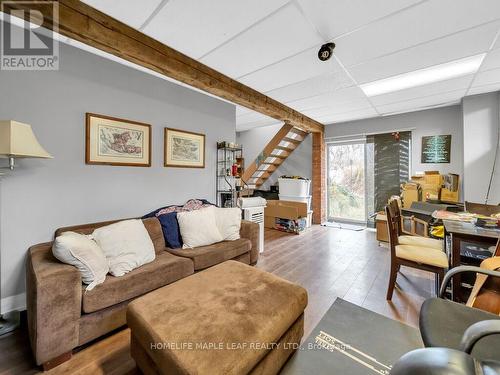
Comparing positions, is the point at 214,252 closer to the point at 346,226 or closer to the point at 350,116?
the point at 346,226

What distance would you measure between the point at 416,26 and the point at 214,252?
114 inches

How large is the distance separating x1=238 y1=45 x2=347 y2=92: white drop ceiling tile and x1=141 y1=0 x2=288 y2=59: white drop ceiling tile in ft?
2.48

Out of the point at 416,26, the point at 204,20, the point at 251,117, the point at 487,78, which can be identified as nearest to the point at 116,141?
the point at 204,20

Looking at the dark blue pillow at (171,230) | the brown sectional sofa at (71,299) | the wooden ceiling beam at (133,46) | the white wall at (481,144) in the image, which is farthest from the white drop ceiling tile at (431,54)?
the brown sectional sofa at (71,299)

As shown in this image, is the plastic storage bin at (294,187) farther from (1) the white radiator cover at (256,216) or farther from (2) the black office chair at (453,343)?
(2) the black office chair at (453,343)

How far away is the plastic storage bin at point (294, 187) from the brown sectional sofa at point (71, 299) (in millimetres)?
3413

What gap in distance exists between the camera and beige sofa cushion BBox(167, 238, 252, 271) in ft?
7.34

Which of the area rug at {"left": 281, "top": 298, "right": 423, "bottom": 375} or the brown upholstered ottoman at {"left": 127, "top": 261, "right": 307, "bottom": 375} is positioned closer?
the brown upholstered ottoman at {"left": 127, "top": 261, "right": 307, "bottom": 375}

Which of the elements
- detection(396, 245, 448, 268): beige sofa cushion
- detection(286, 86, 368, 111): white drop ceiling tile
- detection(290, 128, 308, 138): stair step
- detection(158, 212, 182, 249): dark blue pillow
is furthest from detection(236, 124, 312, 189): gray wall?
detection(158, 212, 182, 249): dark blue pillow

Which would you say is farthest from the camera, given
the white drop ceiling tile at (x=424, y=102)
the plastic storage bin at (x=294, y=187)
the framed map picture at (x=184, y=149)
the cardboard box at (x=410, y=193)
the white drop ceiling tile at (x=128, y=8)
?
the plastic storage bin at (x=294, y=187)

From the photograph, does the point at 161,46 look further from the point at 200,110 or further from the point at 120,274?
the point at 120,274

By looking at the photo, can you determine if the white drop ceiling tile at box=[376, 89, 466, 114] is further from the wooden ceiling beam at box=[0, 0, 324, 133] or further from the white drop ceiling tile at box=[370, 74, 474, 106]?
the wooden ceiling beam at box=[0, 0, 324, 133]

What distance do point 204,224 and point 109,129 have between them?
148 cm

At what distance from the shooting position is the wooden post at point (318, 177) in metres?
5.43
